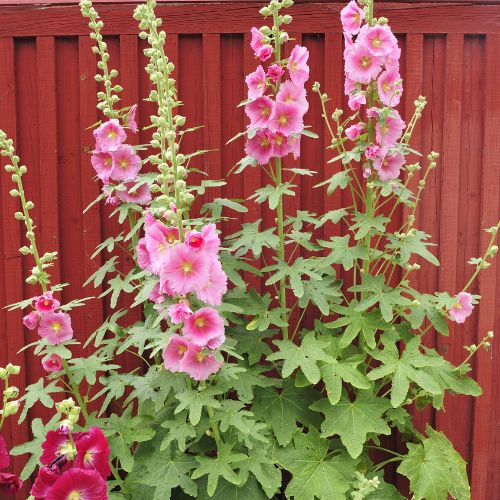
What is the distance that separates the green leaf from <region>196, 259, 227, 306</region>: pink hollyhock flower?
936mm

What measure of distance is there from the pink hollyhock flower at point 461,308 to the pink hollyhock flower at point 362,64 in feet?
3.54

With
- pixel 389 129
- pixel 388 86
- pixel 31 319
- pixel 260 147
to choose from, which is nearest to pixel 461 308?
pixel 389 129

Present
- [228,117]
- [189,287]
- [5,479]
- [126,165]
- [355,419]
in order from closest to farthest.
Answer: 1. [5,479]
2. [189,287]
3. [355,419]
4. [126,165]
5. [228,117]

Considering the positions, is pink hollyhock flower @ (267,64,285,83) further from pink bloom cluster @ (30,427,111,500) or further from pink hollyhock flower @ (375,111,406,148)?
pink bloom cluster @ (30,427,111,500)

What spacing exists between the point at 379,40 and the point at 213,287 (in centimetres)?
128

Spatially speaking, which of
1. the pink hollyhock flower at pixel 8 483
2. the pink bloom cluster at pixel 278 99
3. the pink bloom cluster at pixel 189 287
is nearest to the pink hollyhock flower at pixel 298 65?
the pink bloom cluster at pixel 278 99

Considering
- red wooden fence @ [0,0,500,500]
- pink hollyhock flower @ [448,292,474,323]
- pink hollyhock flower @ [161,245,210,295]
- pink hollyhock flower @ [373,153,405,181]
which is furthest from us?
red wooden fence @ [0,0,500,500]

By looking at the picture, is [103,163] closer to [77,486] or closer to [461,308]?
[77,486]

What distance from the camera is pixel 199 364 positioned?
230 cm

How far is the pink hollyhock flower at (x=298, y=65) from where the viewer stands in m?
2.66

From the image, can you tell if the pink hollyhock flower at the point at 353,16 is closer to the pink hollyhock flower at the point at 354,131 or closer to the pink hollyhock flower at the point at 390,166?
the pink hollyhock flower at the point at 354,131

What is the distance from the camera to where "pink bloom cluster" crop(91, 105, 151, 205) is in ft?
9.36

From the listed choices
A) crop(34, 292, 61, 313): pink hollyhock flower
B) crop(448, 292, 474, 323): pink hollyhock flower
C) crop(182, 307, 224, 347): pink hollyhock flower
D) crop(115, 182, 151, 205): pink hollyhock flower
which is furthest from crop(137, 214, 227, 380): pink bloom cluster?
crop(448, 292, 474, 323): pink hollyhock flower

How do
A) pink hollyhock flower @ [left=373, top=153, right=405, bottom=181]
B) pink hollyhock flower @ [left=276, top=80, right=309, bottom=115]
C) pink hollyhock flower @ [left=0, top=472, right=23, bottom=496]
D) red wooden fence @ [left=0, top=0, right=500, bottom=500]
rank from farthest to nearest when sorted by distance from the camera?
red wooden fence @ [left=0, top=0, right=500, bottom=500]
pink hollyhock flower @ [left=373, top=153, right=405, bottom=181]
pink hollyhock flower @ [left=276, top=80, right=309, bottom=115]
pink hollyhock flower @ [left=0, top=472, right=23, bottom=496]
